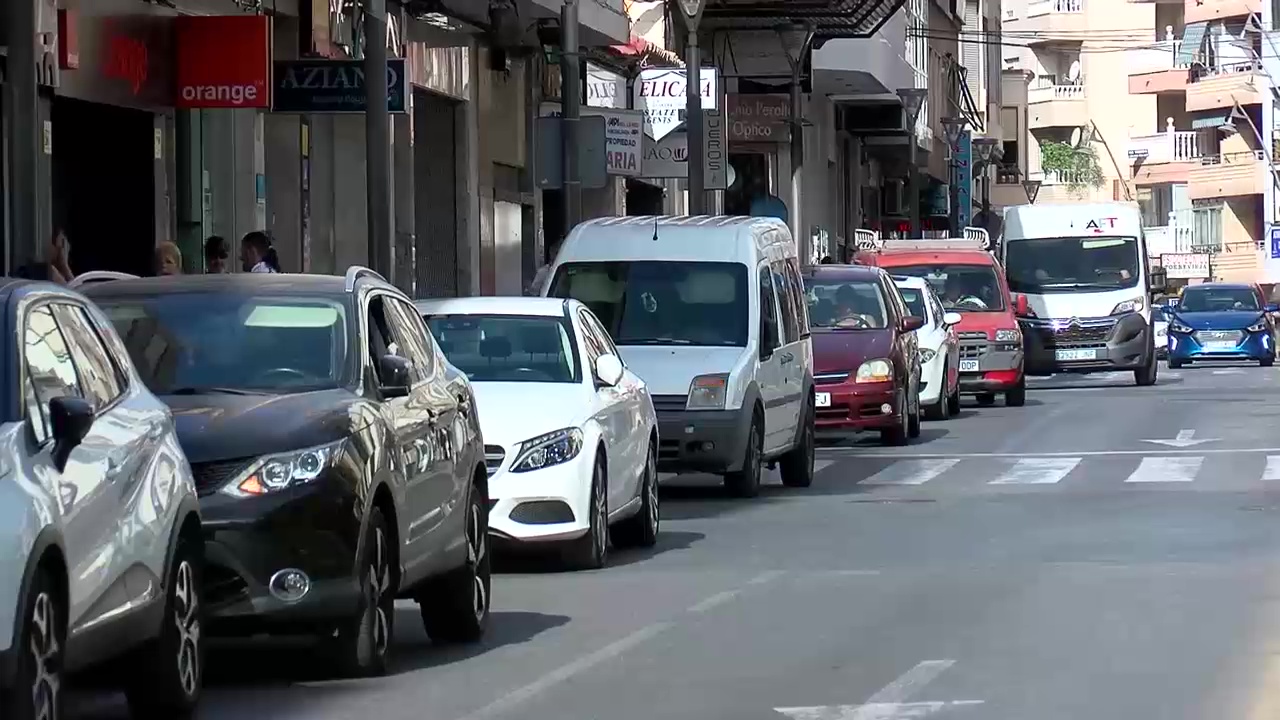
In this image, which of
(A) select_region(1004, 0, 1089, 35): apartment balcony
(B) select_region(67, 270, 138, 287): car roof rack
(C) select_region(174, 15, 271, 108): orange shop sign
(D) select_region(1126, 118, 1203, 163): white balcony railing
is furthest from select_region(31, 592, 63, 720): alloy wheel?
(A) select_region(1004, 0, 1089, 35): apartment balcony

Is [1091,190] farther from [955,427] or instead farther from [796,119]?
[955,427]

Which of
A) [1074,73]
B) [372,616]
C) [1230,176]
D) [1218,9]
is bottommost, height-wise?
[372,616]

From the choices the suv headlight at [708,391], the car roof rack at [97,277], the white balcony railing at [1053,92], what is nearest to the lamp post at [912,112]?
the suv headlight at [708,391]

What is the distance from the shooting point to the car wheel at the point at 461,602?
11633mm

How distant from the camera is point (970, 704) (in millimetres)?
9516

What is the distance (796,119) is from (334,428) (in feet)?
102

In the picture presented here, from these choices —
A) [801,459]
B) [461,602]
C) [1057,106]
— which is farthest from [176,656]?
[1057,106]

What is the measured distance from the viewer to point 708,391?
1889 cm

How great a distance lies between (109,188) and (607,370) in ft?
23.9

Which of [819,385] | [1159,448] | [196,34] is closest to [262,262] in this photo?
[196,34]

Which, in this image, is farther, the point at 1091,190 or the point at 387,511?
the point at 1091,190

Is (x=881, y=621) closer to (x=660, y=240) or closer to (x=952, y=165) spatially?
(x=660, y=240)

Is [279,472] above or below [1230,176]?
below

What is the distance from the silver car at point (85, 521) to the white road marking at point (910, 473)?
12979mm
